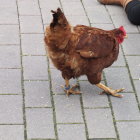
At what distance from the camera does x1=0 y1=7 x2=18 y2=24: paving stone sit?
20.7ft

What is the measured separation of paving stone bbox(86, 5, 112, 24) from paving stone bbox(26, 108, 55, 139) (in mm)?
2256

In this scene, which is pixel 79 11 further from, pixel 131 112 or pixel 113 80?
pixel 131 112

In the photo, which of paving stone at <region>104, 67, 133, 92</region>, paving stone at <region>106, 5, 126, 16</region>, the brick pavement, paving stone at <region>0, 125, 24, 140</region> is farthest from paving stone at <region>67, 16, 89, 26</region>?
paving stone at <region>0, 125, 24, 140</region>

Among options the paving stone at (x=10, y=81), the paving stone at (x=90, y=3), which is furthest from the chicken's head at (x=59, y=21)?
the paving stone at (x=90, y=3)

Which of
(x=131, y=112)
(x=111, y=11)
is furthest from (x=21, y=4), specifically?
(x=131, y=112)

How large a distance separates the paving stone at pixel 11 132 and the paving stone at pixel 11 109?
8 centimetres

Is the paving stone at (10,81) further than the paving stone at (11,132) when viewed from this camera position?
Yes

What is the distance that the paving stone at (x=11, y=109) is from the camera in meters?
4.56

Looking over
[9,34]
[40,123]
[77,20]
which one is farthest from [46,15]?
[40,123]

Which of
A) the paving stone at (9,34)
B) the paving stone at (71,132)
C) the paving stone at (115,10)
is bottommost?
the paving stone at (9,34)

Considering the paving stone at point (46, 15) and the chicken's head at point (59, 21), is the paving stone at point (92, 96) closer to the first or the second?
the chicken's head at point (59, 21)

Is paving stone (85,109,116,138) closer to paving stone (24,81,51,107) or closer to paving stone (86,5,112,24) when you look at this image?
paving stone (24,81,51,107)

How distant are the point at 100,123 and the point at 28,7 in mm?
2815

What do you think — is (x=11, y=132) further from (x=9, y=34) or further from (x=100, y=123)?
(x=9, y=34)
